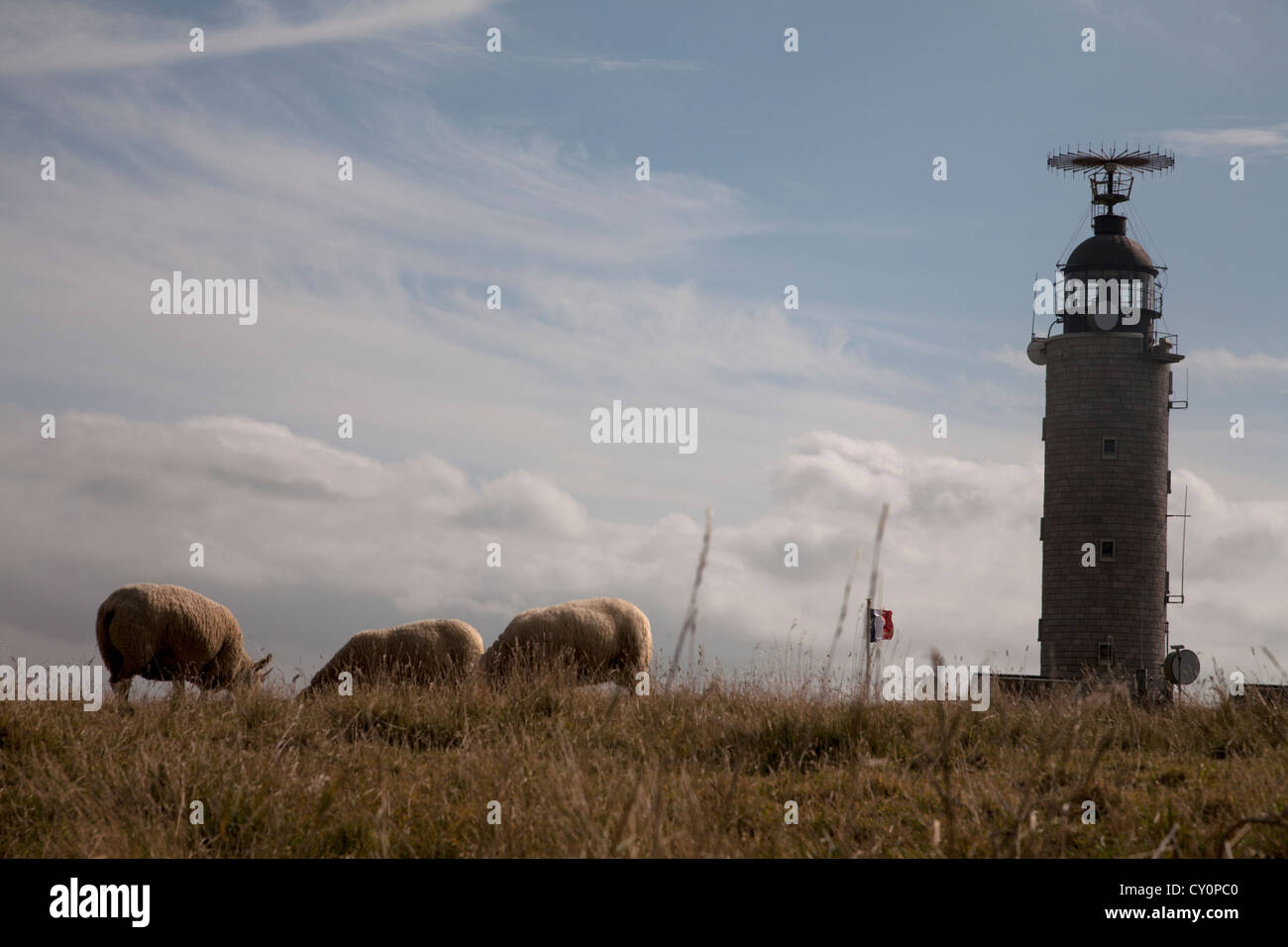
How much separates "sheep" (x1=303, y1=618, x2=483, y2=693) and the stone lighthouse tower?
29.6 metres

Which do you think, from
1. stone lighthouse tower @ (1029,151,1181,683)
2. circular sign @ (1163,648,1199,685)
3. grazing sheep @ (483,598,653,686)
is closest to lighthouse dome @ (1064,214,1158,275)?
stone lighthouse tower @ (1029,151,1181,683)

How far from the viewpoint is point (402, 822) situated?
6.14 m

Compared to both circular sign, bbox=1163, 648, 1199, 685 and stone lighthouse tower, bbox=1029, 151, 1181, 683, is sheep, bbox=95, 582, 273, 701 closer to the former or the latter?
circular sign, bbox=1163, 648, 1199, 685

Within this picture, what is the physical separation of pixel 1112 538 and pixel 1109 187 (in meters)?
16.1

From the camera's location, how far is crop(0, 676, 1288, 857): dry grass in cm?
532

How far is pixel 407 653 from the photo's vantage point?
14.2 m

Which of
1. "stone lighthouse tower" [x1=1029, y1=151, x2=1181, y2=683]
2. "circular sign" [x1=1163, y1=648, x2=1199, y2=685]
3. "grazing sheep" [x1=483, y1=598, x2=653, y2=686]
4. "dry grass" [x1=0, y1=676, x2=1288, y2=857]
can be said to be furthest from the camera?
"stone lighthouse tower" [x1=1029, y1=151, x2=1181, y2=683]

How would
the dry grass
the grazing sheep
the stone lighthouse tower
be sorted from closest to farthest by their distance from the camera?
1. the dry grass
2. the grazing sheep
3. the stone lighthouse tower

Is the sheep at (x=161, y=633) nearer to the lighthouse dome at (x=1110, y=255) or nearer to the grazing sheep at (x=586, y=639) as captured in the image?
the grazing sheep at (x=586, y=639)

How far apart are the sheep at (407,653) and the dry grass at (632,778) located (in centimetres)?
380

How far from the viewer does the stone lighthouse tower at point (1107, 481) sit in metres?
39.5
